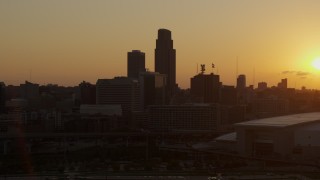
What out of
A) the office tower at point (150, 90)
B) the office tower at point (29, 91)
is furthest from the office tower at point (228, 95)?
the office tower at point (29, 91)

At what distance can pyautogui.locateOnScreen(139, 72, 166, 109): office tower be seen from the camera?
194ft

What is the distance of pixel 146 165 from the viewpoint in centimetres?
2166

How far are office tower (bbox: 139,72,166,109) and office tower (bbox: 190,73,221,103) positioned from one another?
12.7 ft

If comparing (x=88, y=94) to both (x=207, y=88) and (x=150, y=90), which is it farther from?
(x=207, y=88)

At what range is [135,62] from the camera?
77938 mm

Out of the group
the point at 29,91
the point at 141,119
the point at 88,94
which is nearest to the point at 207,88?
the point at 88,94

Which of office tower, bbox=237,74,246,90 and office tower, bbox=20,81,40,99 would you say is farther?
office tower, bbox=237,74,246,90

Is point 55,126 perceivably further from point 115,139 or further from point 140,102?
point 140,102

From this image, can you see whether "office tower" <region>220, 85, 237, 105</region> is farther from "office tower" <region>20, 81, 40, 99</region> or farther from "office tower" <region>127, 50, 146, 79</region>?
"office tower" <region>20, 81, 40, 99</region>

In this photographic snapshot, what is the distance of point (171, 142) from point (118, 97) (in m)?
20.0

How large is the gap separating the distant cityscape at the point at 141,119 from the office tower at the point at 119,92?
9 cm

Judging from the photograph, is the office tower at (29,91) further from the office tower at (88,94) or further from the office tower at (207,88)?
the office tower at (207,88)

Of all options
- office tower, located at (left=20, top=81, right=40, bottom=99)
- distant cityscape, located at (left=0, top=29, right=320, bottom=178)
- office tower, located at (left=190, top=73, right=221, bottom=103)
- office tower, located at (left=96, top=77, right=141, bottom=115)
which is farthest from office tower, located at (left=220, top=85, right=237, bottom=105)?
office tower, located at (left=20, top=81, right=40, bottom=99)

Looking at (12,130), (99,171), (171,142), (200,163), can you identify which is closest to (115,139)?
(171,142)
